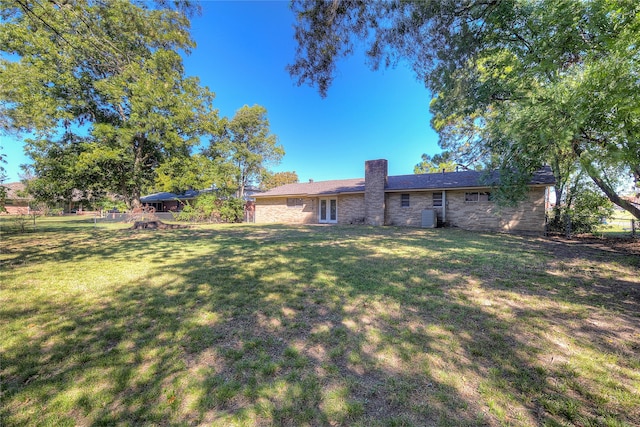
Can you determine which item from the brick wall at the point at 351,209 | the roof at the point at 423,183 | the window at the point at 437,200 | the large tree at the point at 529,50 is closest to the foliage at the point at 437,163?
the roof at the point at 423,183

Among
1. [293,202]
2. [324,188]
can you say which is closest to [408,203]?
[324,188]

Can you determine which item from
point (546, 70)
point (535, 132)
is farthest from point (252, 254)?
point (546, 70)

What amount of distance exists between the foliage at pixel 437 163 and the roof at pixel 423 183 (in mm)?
7453

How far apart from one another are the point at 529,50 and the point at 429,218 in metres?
9.22

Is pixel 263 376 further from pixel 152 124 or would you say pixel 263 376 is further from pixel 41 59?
pixel 41 59

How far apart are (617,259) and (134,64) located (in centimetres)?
1311

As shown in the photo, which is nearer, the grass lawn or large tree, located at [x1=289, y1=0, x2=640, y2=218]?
the grass lawn

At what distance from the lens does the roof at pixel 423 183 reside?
43.7ft

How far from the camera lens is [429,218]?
15.4 meters

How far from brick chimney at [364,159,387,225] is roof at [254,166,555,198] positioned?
0.60m

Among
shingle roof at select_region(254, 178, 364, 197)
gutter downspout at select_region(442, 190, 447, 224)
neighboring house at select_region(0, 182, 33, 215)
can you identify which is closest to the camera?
neighboring house at select_region(0, 182, 33, 215)

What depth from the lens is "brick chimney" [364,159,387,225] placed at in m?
17.1

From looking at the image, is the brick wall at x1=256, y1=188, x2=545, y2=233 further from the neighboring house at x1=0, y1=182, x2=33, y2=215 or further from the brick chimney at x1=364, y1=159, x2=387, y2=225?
the neighboring house at x1=0, y1=182, x2=33, y2=215

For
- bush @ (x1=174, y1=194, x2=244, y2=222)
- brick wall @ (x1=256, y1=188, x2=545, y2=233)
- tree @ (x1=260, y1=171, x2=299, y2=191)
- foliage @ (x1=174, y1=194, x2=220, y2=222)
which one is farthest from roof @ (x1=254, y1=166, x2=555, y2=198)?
tree @ (x1=260, y1=171, x2=299, y2=191)
